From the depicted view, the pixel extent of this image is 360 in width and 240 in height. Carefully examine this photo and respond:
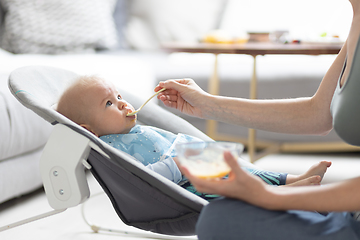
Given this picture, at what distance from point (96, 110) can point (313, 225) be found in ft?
2.30

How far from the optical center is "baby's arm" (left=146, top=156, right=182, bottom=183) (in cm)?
115

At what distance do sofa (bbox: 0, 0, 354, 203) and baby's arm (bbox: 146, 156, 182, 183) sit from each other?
90 centimetres

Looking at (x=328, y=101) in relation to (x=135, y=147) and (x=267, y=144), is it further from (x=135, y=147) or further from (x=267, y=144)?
(x=267, y=144)

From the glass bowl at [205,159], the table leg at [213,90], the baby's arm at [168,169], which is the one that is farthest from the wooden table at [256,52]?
the glass bowl at [205,159]

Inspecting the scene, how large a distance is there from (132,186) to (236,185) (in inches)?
13.8

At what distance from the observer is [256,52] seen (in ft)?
6.68

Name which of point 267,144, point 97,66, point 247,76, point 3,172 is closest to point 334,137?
point 267,144

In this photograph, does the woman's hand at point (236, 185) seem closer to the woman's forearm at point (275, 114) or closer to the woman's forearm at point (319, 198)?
the woman's forearm at point (319, 198)

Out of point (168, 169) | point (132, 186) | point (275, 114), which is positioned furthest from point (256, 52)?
point (132, 186)

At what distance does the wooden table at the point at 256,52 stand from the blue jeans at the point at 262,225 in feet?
4.36

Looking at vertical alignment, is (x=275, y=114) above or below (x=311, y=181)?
above

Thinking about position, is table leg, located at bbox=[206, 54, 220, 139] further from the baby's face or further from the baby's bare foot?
the baby's bare foot

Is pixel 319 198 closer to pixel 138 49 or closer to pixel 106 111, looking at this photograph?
pixel 106 111

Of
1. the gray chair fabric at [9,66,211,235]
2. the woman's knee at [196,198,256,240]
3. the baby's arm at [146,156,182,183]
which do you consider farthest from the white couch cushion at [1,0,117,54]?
the woman's knee at [196,198,256,240]
